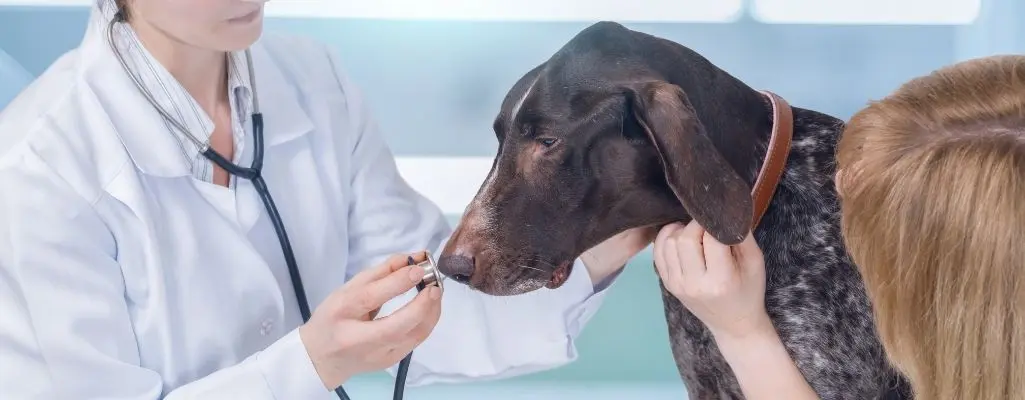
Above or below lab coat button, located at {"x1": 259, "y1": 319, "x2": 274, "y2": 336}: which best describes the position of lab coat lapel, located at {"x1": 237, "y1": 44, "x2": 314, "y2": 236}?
above

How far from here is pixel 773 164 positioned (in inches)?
53.6

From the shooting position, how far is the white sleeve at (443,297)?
177 centimetres

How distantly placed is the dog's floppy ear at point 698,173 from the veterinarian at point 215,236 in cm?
31

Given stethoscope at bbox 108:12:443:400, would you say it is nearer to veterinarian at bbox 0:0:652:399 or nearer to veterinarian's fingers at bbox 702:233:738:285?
→ veterinarian at bbox 0:0:652:399

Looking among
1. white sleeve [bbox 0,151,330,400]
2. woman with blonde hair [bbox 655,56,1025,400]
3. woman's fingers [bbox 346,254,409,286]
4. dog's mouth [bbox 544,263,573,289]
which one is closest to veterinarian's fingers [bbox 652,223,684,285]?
dog's mouth [bbox 544,263,573,289]

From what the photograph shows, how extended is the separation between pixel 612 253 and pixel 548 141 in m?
0.37

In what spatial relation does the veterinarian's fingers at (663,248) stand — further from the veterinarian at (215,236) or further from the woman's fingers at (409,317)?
the woman's fingers at (409,317)

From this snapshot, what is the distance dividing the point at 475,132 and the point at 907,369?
4.25 ft

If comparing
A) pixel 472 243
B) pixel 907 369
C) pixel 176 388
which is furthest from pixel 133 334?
pixel 907 369

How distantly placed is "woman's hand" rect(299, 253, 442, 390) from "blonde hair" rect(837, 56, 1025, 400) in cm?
53

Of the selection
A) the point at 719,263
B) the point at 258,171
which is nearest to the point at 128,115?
the point at 258,171

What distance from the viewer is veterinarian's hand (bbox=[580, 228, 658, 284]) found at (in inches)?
61.2

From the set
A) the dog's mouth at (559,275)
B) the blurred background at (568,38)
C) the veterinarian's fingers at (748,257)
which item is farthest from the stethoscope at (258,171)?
the blurred background at (568,38)

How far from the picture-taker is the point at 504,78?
2.32 meters
